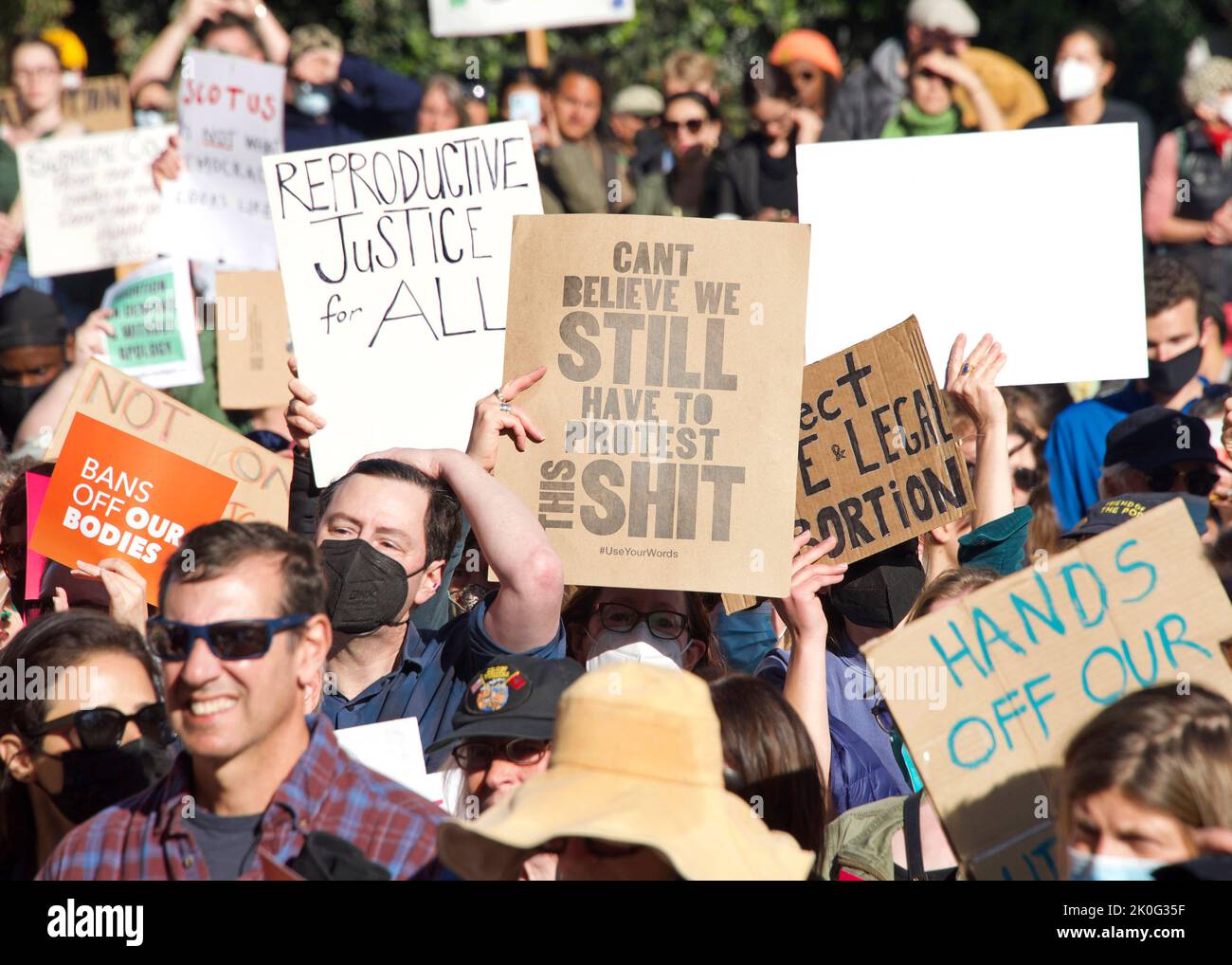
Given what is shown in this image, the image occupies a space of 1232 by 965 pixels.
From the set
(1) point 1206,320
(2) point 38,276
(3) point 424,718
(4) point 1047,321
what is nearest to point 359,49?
(2) point 38,276

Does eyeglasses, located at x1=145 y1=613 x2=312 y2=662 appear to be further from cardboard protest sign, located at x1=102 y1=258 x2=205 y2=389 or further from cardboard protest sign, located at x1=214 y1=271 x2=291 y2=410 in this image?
cardboard protest sign, located at x1=102 y1=258 x2=205 y2=389

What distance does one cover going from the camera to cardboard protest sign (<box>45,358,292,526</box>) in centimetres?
523

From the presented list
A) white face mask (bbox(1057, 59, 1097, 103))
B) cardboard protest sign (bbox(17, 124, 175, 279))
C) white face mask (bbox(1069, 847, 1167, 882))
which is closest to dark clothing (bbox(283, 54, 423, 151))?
cardboard protest sign (bbox(17, 124, 175, 279))

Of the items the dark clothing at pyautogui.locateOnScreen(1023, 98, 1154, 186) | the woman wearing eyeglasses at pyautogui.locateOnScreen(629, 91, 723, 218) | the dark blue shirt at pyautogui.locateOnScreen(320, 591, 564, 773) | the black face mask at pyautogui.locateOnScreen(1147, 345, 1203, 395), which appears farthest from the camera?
the woman wearing eyeglasses at pyautogui.locateOnScreen(629, 91, 723, 218)

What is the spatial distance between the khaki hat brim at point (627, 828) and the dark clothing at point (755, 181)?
22.5 feet

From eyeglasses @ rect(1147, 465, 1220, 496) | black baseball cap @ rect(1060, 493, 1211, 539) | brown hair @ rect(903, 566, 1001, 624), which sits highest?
eyeglasses @ rect(1147, 465, 1220, 496)

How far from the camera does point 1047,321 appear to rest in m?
5.15

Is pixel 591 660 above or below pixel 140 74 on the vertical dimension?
below

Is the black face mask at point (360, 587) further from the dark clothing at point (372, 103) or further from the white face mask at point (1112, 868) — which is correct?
the dark clothing at point (372, 103)

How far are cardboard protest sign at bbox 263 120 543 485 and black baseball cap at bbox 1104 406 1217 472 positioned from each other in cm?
213

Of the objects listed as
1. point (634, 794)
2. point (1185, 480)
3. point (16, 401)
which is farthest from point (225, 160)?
point (634, 794)

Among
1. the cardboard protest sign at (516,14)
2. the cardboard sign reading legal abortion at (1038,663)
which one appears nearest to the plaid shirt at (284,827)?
the cardboard sign reading legal abortion at (1038,663)

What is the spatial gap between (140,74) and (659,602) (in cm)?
750
